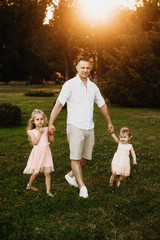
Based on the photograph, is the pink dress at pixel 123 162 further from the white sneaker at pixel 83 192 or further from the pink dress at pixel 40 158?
the pink dress at pixel 40 158

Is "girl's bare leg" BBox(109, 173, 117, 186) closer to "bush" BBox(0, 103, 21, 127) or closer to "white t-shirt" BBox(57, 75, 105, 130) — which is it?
"white t-shirt" BBox(57, 75, 105, 130)

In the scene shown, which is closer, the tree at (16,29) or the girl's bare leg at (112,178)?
the girl's bare leg at (112,178)

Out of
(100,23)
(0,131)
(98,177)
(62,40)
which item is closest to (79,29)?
(62,40)

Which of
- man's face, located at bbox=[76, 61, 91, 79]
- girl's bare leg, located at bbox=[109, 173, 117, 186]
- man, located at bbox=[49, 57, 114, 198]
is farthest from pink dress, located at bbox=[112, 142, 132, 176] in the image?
man's face, located at bbox=[76, 61, 91, 79]

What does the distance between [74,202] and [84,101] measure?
1862 millimetres

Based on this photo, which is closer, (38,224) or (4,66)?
(38,224)

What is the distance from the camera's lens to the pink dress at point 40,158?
16.4 ft

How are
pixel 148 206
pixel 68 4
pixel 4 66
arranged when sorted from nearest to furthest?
1. pixel 148 206
2. pixel 68 4
3. pixel 4 66

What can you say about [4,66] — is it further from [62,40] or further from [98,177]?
[98,177]

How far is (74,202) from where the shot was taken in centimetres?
477

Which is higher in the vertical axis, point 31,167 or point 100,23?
point 100,23

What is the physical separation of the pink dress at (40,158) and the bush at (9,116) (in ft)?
25.6

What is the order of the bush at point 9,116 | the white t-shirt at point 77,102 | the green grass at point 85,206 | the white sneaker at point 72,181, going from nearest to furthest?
the green grass at point 85,206 < the white t-shirt at point 77,102 < the white sneaker at point 72,181 < the bush at point 9,116

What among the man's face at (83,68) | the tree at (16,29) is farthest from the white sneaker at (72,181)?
the tree at (16,29)
